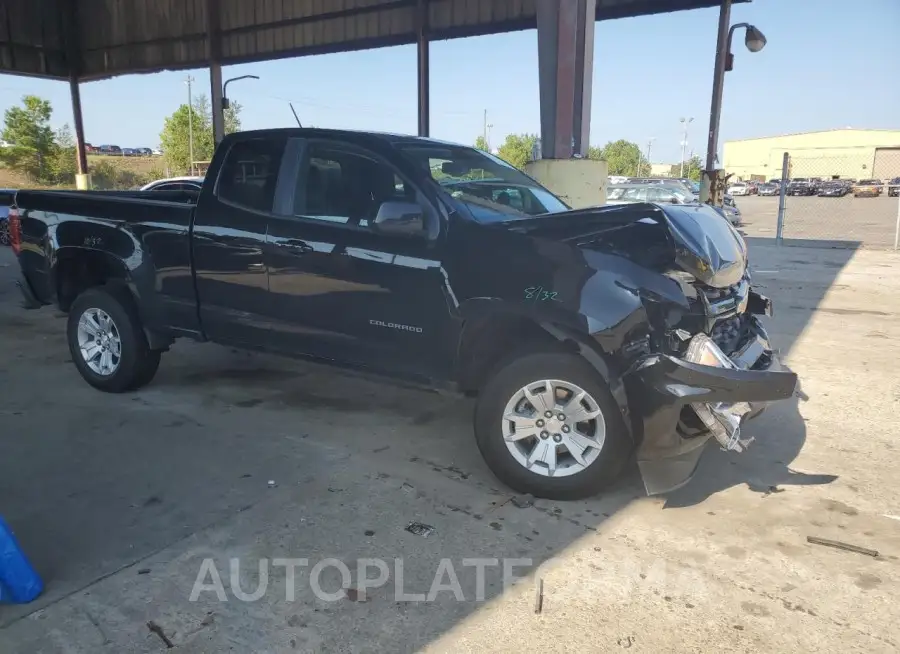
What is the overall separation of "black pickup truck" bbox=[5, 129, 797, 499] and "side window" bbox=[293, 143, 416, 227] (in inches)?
0.5

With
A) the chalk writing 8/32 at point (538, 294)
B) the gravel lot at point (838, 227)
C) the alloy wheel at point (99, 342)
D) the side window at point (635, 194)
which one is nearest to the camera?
the chalk writing 8/32 at point (538, 294)

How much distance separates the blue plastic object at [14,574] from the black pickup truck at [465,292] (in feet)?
6.55

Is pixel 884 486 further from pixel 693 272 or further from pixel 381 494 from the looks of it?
pixel 381 494

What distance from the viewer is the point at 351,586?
9.36ft

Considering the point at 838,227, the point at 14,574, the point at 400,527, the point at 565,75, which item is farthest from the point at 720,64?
the point at 14,574

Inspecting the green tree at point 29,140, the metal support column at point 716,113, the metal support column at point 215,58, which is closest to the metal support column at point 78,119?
the metal support column at point 215,58

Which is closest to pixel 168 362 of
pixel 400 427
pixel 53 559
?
pixel 400 427

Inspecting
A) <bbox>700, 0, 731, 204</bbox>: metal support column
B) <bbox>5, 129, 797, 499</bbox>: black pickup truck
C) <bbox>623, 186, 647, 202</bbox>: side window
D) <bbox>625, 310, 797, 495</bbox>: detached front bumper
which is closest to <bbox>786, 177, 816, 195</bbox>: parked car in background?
<bbox>623, 186, 647, 202</bbox>: side window

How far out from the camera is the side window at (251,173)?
14.7ft

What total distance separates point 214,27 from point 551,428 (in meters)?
19.5

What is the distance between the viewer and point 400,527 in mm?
3314

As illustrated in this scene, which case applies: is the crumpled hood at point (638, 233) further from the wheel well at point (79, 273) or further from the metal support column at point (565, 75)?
the metal support column at point (565, 75)

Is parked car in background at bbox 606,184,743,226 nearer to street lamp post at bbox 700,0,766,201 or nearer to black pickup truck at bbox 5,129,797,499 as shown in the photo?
street lamp post at bbox 700,0,766,201

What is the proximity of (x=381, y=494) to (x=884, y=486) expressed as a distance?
9.20 feet
